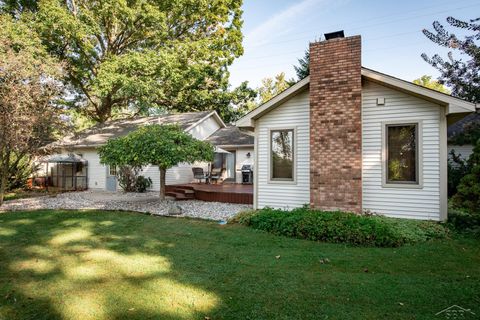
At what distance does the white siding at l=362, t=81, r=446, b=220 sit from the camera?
736 centimetres

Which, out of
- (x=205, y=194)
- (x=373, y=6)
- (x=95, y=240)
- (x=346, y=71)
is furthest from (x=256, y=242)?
(x=373, y=6)

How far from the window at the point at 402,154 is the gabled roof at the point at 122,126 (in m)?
11.9

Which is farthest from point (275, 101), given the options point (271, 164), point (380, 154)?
point (380, 154)

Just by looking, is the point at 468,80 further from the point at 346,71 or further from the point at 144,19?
the point at 144,19

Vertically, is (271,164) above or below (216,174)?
above

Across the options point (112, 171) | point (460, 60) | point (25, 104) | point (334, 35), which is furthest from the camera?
point (112, 171)

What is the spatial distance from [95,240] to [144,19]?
15.9 metres

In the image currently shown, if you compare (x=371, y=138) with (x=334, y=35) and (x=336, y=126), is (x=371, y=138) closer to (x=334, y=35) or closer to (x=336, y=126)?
(x=336, y=126)

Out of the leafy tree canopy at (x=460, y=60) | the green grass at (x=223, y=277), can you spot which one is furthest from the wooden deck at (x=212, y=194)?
the leafy tree canopy at (x=460, y=60)

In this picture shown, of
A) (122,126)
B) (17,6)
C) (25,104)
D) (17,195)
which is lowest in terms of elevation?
(17,195)

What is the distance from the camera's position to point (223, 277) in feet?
13.7

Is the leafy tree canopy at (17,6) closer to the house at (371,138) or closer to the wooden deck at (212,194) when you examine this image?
the wooden deck at (212,194)

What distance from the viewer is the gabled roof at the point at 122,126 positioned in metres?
18.2

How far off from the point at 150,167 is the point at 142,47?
10.5 metres
